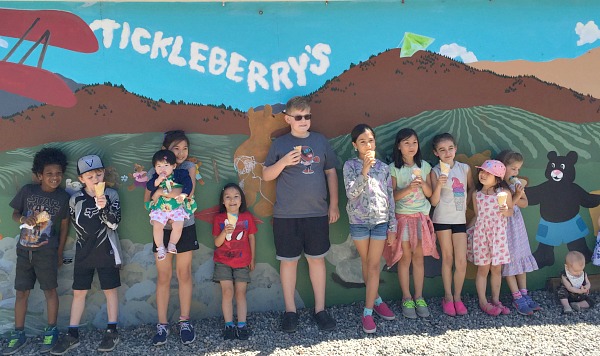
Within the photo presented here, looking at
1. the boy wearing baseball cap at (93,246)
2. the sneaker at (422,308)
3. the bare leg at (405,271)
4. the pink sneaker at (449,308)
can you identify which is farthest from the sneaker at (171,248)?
the pink sneaker at (449,308)

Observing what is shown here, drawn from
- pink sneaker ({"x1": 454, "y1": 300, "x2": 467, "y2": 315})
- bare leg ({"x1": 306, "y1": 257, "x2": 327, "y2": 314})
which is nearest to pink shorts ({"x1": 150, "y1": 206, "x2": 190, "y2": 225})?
bare leg ({"x1": 306, "y1": 257, "x2": 327, "y2": 314})

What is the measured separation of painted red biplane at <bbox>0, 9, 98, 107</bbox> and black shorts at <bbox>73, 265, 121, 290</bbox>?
1602mm

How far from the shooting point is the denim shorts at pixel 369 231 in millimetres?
4523

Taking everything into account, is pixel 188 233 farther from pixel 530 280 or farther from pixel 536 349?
pixel 530 280

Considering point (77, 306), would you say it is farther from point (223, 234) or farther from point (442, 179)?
point (442, 179)

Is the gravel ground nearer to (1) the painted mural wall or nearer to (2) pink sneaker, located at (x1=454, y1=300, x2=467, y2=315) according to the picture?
(2) pink sneaker, located at (x1=454, y1=300, x2=467, y2=315)

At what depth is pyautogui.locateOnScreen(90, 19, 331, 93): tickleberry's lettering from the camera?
462 centimetres

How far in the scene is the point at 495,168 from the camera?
4.79 m

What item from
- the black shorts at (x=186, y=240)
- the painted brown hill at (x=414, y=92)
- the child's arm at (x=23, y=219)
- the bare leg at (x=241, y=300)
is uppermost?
the painted brown hill at (x=414, y=92)

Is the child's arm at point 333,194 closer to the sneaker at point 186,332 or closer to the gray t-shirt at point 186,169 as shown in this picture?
the gray t-shirt at point 186,169

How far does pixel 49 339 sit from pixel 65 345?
0.21m

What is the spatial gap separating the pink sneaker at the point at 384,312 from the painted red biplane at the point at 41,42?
12.0ft

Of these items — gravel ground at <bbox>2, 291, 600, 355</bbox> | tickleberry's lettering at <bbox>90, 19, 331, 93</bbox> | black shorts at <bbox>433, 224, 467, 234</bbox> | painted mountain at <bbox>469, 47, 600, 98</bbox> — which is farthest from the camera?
painted mountain at <bbox>469, 47, 600, 98</bbox>

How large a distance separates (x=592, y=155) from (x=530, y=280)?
1577 mm
